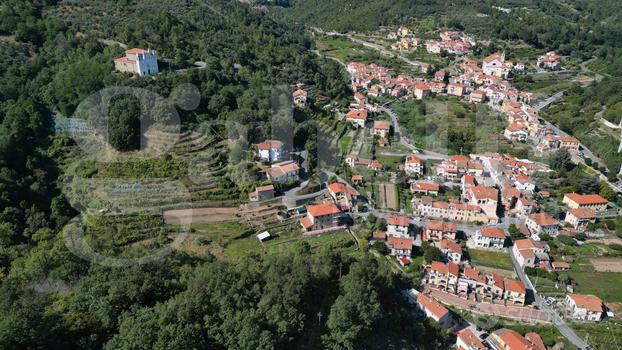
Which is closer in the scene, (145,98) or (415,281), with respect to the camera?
(415,281)

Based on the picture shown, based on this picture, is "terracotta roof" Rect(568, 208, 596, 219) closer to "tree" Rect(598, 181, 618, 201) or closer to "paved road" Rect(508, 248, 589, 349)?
"tree" Rect(598, 181, 618, 201)

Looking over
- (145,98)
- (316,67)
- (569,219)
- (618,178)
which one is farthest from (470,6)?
(145,98)

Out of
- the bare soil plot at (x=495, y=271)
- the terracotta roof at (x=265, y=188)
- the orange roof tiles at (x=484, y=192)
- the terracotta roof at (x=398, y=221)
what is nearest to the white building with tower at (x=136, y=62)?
the terracotta roof at (x=265, y=188)

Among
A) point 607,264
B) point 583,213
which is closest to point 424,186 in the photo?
point 583,213

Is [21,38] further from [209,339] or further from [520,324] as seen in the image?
[520,324]

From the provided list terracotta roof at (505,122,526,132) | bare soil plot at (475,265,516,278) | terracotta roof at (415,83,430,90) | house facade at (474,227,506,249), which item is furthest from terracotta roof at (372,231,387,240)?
terracotta roof at (415,83,430,90)
